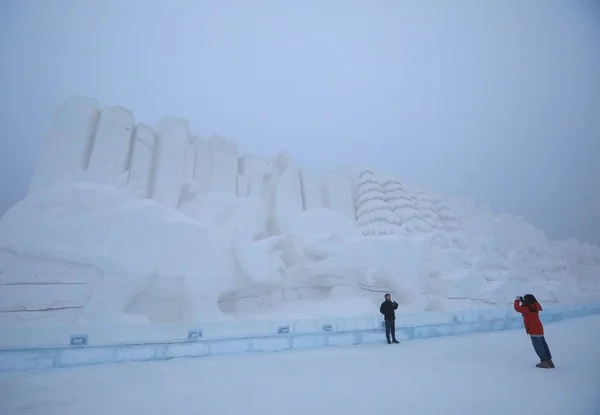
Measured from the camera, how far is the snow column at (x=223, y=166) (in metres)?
10.6

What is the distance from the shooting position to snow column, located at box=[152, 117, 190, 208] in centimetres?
923

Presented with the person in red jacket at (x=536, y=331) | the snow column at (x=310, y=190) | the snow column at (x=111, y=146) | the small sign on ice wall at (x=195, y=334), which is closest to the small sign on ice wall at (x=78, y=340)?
the small sign on ice wall at (x=195, y=334)

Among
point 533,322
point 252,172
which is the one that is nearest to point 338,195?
point 252,172

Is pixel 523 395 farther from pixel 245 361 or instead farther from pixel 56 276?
pixel 56 276

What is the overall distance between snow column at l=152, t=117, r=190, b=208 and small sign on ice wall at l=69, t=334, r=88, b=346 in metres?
4.04

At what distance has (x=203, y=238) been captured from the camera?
814cm

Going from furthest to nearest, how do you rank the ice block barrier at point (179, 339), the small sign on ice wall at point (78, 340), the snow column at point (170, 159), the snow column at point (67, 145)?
the snow column at point (170, 159) < the snow column at point (67, 145) < the small sign on ice wall at point (78, 340) < the ice block barrier at point (179, 339)

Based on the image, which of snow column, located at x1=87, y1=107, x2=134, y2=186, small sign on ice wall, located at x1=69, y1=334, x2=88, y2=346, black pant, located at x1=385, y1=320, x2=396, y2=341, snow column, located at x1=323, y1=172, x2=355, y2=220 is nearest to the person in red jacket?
black pant, located at x1=385, y1=320, x2=396, y2=341

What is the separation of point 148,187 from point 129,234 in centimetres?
229

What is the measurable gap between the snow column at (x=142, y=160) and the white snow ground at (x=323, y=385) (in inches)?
199

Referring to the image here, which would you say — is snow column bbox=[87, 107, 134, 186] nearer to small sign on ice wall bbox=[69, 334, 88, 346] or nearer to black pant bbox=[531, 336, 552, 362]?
small sign on ice wall bbox=[69, 334, 88, 346]

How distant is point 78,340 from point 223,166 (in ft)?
21.1

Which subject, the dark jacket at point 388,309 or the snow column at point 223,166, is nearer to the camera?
the dark jacket at point 388,309

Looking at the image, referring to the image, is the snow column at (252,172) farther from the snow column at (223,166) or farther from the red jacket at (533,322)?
the red jacket at (533,322)
